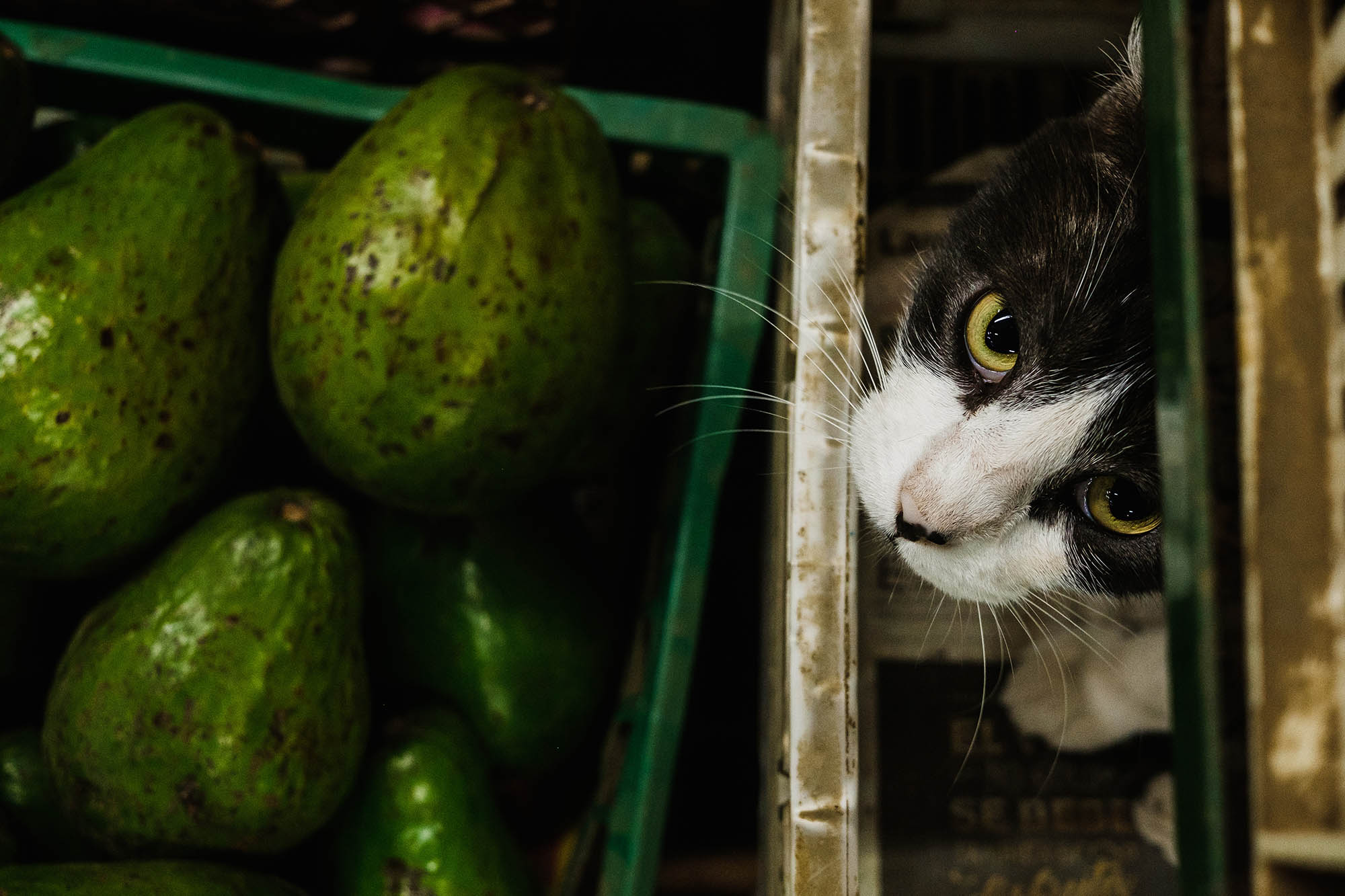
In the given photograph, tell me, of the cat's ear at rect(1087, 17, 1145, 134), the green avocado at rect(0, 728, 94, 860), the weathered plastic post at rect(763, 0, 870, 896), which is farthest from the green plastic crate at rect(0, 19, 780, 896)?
the green avocado at rect(0, 728, 94, 860)

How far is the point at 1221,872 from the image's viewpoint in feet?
0.80

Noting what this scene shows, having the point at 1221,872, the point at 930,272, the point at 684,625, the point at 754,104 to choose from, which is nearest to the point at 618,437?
the point at 684,625

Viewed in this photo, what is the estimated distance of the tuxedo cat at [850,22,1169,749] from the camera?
471 mm

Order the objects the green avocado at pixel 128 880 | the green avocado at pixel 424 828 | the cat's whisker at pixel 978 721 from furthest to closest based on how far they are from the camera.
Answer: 1. the cat's whisker at pixel 978 721
2. the green avocado at pixel 424 828
3. the green avocado at pixel 128 880

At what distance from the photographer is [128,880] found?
455mm

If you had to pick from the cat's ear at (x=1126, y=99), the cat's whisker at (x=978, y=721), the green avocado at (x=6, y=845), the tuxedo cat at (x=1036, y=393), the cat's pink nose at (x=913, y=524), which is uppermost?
the cat's ear at (x=1126, y=99)

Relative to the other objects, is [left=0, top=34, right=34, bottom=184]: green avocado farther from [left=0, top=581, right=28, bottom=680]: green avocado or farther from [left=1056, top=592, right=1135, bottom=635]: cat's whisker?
[left=1056, top=592, right=1135, bottom=635]: cat's whisker

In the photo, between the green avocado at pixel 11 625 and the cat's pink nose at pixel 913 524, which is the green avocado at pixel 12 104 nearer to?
the green avocado at pixel 11 625

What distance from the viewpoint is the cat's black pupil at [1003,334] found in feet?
1.70

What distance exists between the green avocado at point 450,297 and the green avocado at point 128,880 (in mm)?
225

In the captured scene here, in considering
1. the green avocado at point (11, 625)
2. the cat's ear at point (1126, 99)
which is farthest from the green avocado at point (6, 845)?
the cat's ear at point (1126, 99)

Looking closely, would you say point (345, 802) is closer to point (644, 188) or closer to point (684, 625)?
point (684, 625)

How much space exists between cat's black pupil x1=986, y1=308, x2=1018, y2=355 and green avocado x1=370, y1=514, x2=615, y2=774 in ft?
1.13

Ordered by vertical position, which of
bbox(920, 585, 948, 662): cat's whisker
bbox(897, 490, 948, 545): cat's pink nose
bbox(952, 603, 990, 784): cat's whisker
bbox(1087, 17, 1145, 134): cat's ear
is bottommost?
bbox(952, 603, 990, 784): cat's whisker
